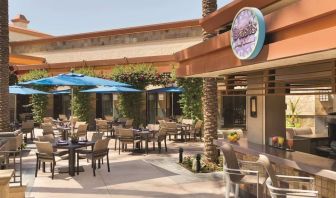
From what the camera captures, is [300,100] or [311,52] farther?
[300,100]

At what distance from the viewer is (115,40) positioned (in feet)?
98.2

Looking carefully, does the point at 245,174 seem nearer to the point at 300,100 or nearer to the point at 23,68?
the point at 300,100

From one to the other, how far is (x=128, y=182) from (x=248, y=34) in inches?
204

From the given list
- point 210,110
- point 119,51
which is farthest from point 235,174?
point 119,51

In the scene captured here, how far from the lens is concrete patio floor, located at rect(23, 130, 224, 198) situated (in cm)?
873

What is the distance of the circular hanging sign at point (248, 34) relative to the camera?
648cm

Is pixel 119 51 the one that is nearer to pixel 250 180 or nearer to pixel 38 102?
pixel 38 102

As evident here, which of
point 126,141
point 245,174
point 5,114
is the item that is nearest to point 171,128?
point 126,141

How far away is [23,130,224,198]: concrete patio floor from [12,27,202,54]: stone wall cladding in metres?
15.8

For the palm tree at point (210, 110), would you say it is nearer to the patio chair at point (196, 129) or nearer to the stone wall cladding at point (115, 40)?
the patio chair at point (196, 129)

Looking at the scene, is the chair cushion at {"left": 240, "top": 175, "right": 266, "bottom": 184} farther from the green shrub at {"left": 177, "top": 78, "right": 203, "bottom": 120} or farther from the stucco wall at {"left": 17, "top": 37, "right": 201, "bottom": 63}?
the stucco wall at {"left": 17, "top": 37, "right": 201, "bottom": 63}

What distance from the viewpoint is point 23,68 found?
2903 centimetres

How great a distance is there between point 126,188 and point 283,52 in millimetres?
5245

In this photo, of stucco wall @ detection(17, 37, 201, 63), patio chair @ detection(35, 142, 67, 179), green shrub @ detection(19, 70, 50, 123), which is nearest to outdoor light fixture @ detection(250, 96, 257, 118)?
patio chair @ detection(35, 142, 67, 179)
